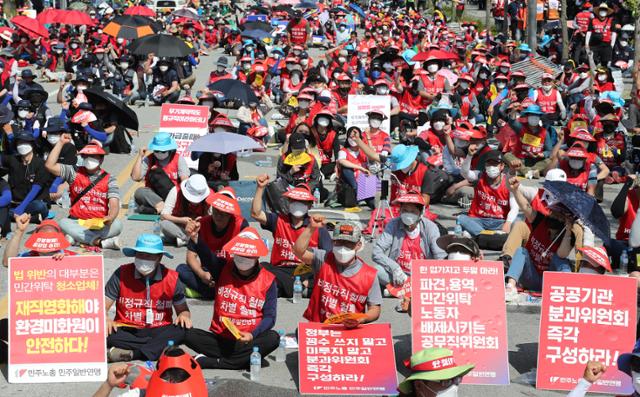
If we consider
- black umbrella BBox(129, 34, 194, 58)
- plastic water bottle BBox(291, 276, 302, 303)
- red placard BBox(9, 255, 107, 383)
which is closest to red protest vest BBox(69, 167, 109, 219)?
→ plastic water bottle BBox(291, 276, 302, 303)

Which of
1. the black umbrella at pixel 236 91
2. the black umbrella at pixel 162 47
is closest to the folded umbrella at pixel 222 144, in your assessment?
the black umbrella at pixel 236 91

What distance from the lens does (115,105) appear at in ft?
75.0

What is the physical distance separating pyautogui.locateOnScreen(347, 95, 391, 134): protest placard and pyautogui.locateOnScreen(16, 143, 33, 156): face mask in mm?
6488

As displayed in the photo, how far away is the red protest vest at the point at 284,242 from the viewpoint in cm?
1343

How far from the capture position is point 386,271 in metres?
13.3

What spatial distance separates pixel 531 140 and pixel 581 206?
10.0 metres

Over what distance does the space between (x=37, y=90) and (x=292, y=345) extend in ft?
40.8

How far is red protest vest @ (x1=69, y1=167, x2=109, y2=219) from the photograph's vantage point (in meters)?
15.8

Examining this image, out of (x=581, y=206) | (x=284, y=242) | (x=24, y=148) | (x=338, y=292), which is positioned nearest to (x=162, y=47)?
(x=24, y=148)

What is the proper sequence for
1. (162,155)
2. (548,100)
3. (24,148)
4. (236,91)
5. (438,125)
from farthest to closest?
(548,100) → (236,91) → (438,125) → (24,148) → (162,155)

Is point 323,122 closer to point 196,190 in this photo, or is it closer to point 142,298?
point 196,190

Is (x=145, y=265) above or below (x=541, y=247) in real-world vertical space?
above

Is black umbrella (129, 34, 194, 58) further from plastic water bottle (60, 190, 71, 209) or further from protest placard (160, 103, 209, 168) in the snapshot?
plastic water bottle (60, 190, 71, 209)

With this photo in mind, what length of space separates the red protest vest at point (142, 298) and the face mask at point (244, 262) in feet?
1.99
